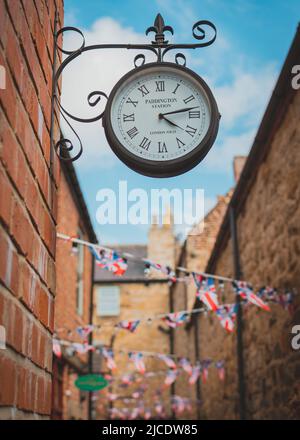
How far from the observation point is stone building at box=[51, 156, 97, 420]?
30.5 ft

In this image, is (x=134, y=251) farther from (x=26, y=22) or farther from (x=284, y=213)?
(x=26, y=22)

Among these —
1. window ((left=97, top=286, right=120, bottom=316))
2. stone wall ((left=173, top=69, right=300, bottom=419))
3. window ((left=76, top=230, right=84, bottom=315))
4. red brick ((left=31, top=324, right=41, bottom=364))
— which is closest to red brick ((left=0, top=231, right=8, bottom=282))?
red brick ((left=31, top=324, right=41, bottom=364))

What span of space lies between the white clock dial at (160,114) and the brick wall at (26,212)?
1.26ft

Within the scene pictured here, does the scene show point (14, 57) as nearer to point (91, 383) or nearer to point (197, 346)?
point (91, 383)

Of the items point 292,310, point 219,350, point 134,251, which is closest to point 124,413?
point 134,251

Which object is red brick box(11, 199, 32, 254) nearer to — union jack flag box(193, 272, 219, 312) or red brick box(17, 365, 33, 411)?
red brick box(17, 365, 33, 411)

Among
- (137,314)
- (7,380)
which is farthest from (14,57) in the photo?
(137,314)

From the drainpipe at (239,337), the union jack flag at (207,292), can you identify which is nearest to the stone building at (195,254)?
the drainpipe at (239,337)

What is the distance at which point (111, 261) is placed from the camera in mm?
6352

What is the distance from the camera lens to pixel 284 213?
6.08m

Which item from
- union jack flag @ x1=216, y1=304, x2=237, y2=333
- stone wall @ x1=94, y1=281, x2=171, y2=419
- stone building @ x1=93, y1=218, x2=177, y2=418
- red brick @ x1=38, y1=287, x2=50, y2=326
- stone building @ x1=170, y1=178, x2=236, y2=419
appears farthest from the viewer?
stone building @ x1=93, y1=218, x2=177, y2=418

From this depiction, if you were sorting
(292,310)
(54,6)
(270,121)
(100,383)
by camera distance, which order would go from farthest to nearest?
(100,383) < (270,121) < (292,310) < (54,6)

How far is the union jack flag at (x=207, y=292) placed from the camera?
6728 millimetres

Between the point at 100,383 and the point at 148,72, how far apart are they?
7278 millimetres
